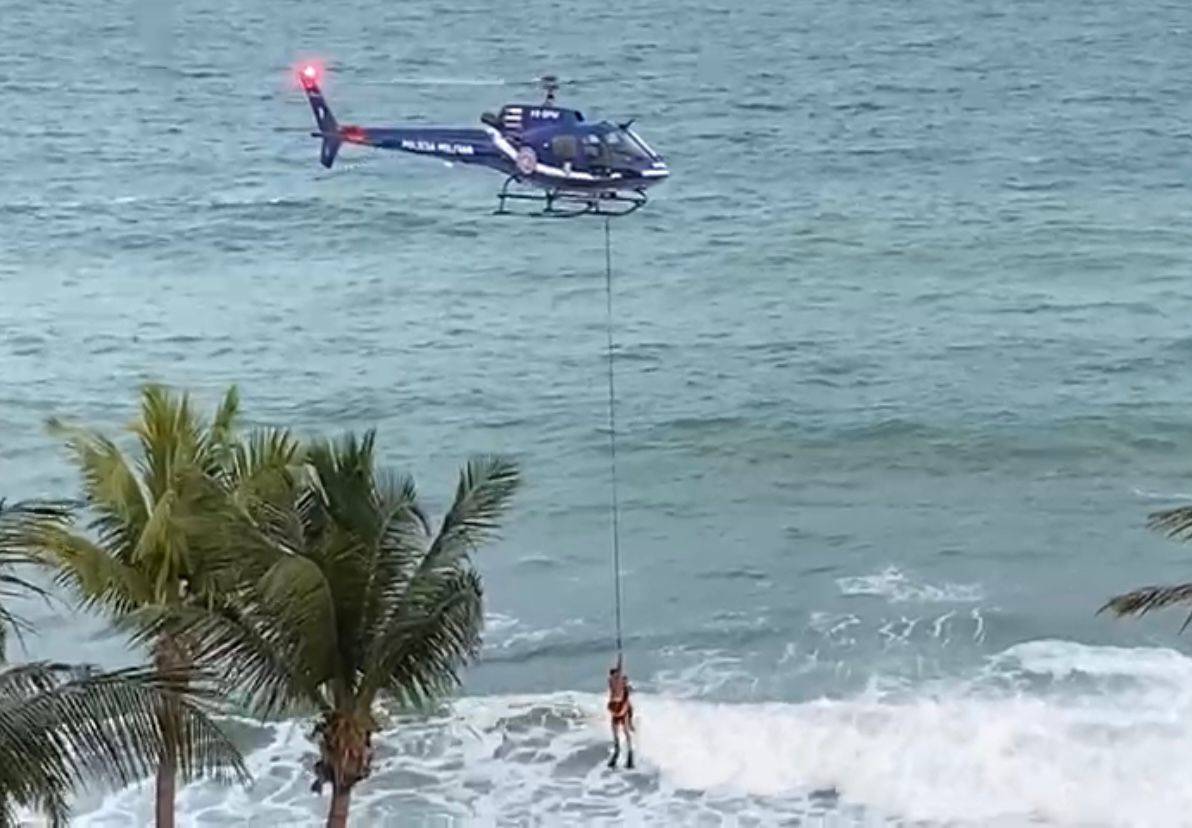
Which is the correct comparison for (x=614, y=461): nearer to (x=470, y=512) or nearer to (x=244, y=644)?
(x=470, y=512)

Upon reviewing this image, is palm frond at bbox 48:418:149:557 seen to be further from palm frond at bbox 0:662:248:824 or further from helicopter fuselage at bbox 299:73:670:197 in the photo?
helicopter fuselage at bbox 299:73:670:197

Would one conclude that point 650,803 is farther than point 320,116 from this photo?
No

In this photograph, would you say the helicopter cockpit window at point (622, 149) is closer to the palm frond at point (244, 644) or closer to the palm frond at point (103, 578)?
the palm frond at point (103, 578)

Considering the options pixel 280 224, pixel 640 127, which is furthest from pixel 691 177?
pixel 280 224

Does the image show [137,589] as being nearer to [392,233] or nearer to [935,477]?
[935,477]

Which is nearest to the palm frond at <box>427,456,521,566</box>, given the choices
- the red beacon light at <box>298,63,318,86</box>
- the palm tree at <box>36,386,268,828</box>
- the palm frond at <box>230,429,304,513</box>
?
the palm frond at <box>230,429,304,513</box>

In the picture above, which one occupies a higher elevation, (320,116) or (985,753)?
(320,116)
